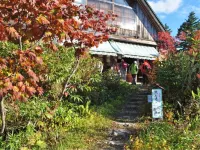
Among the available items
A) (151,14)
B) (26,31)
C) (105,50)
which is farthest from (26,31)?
(151,14)

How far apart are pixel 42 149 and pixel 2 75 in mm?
2259

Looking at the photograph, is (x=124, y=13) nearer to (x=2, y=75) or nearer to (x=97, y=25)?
(x=97, y=25)

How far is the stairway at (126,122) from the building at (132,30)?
5.10m

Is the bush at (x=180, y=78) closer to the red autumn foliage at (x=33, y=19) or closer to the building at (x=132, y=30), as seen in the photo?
the red autumn foliage at (x=33, y=19)

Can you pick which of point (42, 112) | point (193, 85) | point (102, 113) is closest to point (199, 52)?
point (193, 85)

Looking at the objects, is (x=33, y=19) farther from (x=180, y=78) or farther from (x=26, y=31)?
(x=180, y=78)

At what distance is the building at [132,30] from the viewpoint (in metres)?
16.1

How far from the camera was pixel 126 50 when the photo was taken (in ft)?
53.7

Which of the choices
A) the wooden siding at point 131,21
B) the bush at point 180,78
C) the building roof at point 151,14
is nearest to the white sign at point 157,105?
the bush at point 180,78

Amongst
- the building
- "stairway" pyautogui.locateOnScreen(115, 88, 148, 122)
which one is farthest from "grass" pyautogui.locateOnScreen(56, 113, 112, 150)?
the building

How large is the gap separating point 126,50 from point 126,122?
336 inches

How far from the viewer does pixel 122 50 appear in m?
16.0

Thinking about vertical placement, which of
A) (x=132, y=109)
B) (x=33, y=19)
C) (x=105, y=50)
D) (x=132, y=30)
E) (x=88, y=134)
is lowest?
(x=88, y=134)

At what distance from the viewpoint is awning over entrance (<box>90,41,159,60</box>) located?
14766 millimetres
